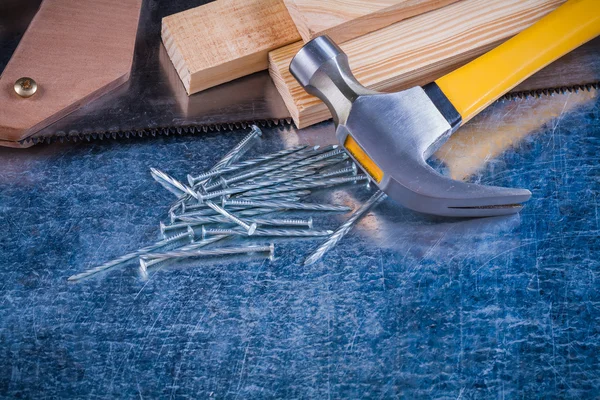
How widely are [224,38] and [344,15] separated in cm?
49

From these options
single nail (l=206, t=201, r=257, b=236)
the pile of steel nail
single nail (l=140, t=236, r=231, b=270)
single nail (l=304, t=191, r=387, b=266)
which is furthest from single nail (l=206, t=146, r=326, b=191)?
single nail (l=304, t=191, r=387, b=266)

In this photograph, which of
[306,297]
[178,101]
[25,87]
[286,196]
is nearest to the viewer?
[306,297]

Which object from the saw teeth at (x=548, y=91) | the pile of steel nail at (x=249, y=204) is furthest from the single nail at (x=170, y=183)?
the saw teeth at (x=548, y=91)

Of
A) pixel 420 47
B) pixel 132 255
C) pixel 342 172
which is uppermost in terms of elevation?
pixel 420 47

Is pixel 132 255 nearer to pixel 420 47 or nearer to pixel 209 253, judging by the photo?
pixel 209 253

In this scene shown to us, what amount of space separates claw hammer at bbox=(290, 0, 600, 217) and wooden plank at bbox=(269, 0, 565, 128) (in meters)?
0.20

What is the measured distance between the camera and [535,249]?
271 cm

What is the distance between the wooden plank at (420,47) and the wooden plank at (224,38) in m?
0.08

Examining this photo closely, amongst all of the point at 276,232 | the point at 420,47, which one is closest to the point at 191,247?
the point at 276,232

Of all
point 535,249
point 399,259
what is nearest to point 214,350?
point 399,259

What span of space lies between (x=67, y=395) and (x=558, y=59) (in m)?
2.35

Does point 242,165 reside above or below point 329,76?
below

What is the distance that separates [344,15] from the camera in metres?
2.98

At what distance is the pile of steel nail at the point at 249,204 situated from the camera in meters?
2.69
